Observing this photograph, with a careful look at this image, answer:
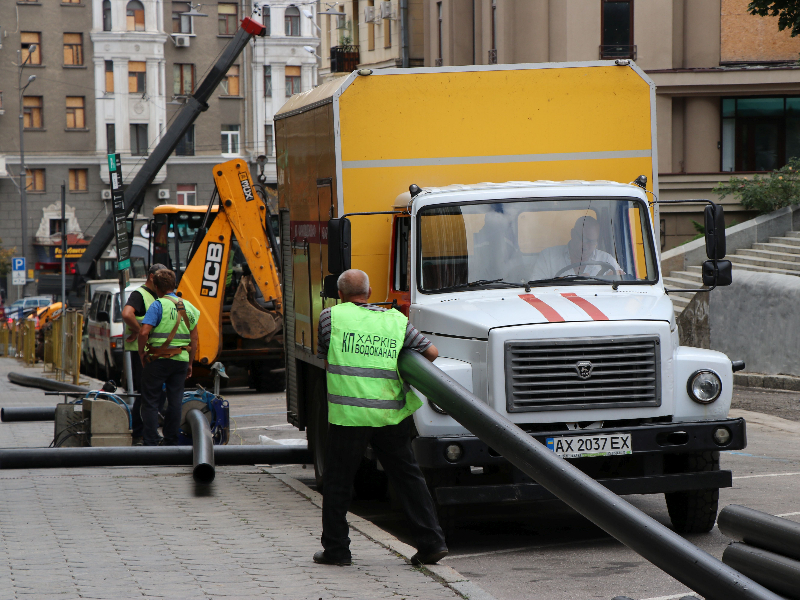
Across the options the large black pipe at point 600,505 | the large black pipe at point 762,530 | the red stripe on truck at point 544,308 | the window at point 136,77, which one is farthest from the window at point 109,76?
the large black pipe at point 762,530

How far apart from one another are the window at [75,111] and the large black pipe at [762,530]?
203ft

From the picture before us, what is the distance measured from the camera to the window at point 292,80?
220 ft

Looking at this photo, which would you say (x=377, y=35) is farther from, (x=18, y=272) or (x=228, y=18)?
(x=228, y=18)

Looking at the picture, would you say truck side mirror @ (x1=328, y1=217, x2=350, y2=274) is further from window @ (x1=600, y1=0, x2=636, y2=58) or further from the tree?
window @ (x1=600, y1=0, x2=636, y2=58)

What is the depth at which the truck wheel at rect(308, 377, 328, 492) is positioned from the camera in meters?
10.2

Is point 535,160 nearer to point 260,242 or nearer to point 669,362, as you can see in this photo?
point 669,362

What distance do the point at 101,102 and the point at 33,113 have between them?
3.38 m

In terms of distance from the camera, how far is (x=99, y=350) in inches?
1011

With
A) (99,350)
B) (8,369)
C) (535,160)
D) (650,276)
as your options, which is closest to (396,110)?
(535,160)

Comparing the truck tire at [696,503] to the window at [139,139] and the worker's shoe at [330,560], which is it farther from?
the window at [139,139]

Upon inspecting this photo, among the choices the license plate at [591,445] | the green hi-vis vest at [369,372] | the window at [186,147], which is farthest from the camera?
the window at [186,147]

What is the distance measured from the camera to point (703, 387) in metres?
8.20

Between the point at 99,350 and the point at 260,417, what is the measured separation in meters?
9.26

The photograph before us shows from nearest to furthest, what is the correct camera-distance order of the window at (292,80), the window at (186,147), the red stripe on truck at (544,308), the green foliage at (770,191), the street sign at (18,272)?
the red stripe on truck at (544,308) → the green foliage at (770,191) → the street sign at (18,272) → the window at (186,147) → the window at (292,80)
